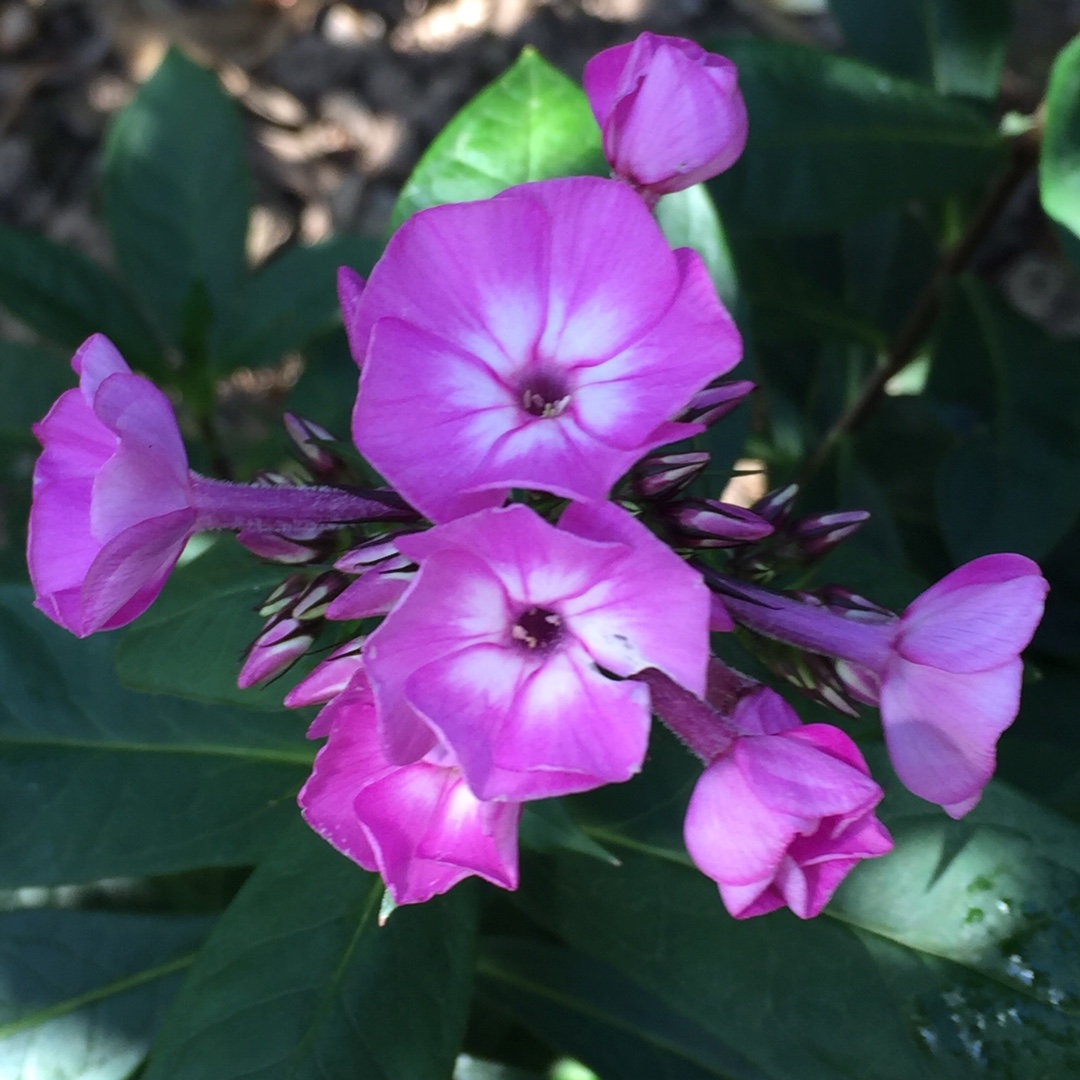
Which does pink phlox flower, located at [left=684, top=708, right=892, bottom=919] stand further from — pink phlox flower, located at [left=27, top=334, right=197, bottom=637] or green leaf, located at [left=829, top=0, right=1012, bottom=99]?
green leaf, located at [left=829, top=0, right=1012, bottom=99]

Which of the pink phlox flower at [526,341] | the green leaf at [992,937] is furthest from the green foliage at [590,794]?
the pink phlox flower at [526,341]

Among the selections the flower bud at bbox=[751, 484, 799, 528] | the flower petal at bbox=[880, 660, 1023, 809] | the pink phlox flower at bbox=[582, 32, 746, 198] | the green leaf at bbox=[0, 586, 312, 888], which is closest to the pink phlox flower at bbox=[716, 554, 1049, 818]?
the flower petal at bbox=[880, 660, 1023, 809]

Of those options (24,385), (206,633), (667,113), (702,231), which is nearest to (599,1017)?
(206,633)

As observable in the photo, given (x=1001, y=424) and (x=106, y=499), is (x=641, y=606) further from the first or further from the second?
(x=1001, y=424)

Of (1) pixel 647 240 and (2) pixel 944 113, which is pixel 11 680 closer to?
(1) pixel 647 240

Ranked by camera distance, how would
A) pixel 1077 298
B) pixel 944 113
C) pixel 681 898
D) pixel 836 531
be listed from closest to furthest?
1. pixel 836 531
2. pixel 681 898
3. pixel 944 113
4. pixel 1077 298

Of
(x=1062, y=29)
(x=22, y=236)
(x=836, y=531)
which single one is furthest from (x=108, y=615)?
(x=1062, y=29)
